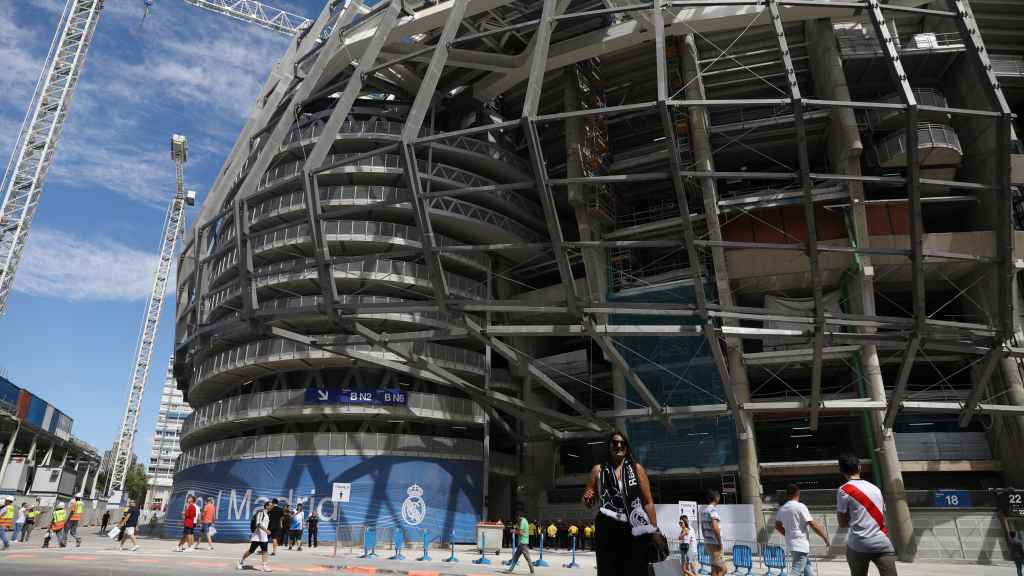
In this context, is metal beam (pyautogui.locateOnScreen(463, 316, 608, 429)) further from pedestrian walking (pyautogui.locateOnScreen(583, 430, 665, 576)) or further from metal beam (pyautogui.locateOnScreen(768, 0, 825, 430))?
pedestrian walking (pyautogui.locateOnScreen(583, 430, 665, 576))

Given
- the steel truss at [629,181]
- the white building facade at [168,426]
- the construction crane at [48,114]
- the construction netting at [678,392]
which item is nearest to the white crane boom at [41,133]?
the construction crane at [48,114]

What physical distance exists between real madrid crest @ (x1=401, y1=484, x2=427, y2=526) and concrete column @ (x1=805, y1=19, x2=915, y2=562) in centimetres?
2161

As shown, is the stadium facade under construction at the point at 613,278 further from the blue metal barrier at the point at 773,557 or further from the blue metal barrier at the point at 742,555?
the blue metal barrier at the point at 773,557

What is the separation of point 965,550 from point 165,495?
13232 centimetres

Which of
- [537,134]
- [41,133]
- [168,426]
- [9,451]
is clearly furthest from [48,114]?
[168,426]

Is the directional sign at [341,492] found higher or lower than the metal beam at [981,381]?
lower

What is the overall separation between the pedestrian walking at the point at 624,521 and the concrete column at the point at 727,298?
24922 millimetres

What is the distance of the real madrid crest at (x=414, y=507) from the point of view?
32344 millimetres

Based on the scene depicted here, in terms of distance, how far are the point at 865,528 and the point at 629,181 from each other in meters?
15.3

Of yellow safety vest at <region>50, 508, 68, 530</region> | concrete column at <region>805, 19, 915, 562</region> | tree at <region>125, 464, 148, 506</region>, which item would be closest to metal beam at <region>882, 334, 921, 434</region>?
concrete column at <region>805, 19, 915, 562</region>

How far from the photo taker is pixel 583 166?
33531 millimetres

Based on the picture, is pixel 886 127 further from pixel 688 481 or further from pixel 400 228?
pixel 400 228

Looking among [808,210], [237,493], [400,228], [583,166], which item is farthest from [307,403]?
[808,210]

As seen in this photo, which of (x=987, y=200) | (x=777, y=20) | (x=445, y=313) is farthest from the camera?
(x=987, y=200)
